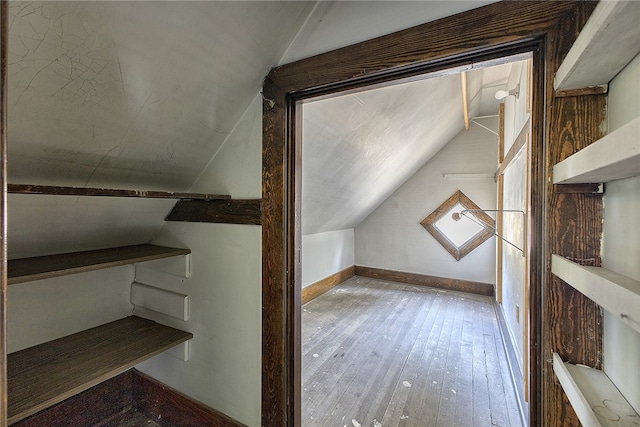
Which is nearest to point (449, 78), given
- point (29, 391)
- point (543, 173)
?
point (543, 173)

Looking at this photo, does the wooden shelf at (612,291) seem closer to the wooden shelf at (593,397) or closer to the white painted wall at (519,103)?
the wooden shelf at (593,397)

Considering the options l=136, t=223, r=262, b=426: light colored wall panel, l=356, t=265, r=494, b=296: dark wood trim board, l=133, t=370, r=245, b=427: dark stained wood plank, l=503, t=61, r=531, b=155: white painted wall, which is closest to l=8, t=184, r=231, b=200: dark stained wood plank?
l=136, t=223, r=262, b=426: light colored wall panel

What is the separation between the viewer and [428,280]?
14.1 feet

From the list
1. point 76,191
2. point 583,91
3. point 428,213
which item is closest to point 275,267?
point 76,191

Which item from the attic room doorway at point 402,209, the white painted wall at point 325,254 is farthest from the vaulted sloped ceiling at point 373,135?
the white painted wall at point 325,254

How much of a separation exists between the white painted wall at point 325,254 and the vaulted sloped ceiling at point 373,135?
0.56 feet

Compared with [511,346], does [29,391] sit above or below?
above

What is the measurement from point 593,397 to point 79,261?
1.76 meters

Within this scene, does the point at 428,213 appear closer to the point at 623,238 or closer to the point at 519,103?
the point at 519,103

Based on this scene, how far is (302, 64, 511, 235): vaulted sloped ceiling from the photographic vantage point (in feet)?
6.25

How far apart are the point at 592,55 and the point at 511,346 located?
257cm

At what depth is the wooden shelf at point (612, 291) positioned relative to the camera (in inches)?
14.8

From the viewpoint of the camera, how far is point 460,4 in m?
0.78

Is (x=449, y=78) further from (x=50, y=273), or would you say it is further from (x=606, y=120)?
(x=50, y=273)
